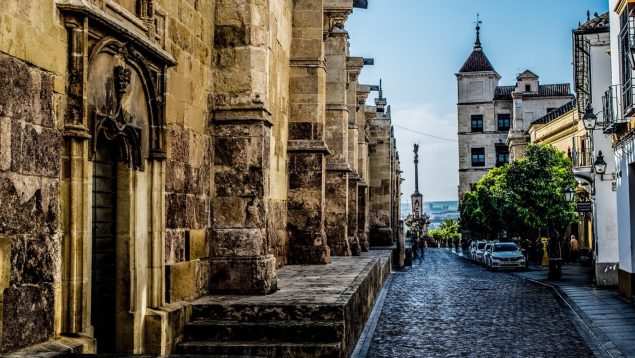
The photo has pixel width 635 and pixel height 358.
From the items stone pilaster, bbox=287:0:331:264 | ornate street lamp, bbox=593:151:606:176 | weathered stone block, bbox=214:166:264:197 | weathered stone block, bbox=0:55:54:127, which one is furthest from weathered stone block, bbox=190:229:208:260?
ornate street lamp, bbox=593:151:606:176

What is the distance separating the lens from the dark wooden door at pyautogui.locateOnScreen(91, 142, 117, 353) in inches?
328

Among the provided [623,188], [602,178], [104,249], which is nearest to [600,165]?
[602,178]

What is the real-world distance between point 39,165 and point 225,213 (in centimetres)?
481

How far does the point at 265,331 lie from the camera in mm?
9352

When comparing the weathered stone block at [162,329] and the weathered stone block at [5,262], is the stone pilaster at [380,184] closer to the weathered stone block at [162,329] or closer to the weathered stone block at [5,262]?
the weathered stone block at [162,329]

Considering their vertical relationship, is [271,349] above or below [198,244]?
below

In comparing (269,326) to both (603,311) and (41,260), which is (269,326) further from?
(603,311)

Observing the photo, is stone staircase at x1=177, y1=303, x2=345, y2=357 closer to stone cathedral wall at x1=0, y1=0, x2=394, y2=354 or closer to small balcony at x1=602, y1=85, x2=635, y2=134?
stone cathedral wall at x1=0, y1=0, x2=394, y2=354

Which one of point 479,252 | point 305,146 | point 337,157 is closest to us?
point 305,146

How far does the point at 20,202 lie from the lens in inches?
245

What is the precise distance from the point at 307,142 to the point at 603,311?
714 cm

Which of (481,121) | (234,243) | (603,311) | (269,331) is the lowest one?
(603,311)

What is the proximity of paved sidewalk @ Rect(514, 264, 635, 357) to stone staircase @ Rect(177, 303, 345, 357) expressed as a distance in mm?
5003

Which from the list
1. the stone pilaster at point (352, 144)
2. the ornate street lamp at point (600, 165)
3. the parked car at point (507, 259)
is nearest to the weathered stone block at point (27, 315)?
the ornate street lamp at point (600, 165)
